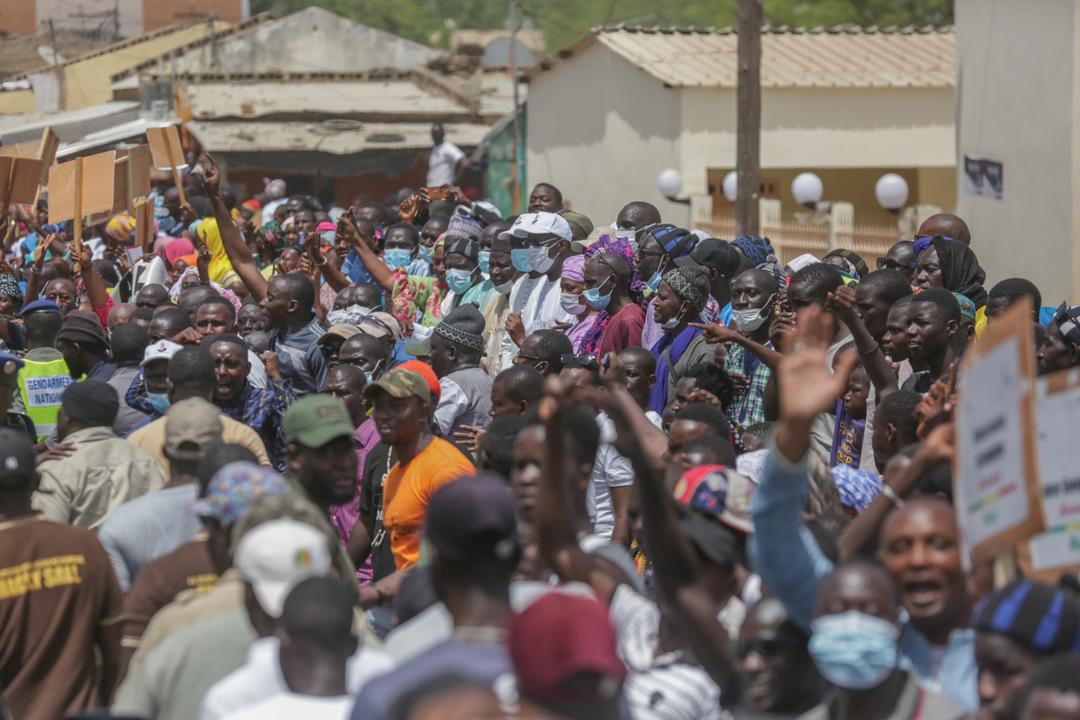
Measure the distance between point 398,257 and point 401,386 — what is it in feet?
23.2

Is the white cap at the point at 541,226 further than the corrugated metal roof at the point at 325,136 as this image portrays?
No

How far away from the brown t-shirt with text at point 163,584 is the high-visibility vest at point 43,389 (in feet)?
12.7

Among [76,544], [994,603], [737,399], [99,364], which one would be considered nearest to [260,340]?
[99,364]

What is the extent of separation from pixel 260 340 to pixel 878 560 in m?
5.99

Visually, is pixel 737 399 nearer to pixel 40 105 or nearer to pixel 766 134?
pixel 766 134

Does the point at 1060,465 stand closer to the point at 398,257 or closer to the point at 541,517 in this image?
the point at 541,517

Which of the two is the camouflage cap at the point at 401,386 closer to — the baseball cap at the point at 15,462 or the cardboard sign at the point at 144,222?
the baseball cap at the point at 15,462

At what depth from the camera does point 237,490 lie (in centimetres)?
478

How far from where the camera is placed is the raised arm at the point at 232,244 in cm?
1122

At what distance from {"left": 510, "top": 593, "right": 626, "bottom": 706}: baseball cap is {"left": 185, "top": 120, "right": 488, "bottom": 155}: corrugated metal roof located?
28534 millimetres

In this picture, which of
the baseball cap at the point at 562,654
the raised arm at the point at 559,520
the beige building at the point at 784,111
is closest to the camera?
the baseball cap at the point at 562,654

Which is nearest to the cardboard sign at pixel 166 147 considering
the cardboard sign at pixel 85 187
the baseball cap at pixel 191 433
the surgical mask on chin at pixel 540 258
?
the cardboard sign at pixel 85 187

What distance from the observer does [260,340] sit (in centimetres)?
997

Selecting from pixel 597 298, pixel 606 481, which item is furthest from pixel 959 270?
pixel 606 481
